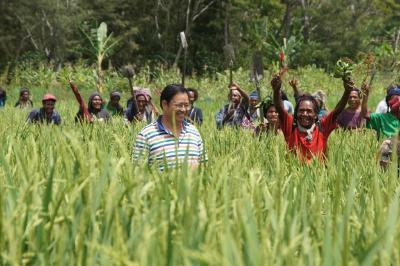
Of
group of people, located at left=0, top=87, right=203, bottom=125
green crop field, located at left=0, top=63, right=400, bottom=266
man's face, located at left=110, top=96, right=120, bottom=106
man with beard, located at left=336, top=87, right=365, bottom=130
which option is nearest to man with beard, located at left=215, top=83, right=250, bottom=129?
group of people, located at left=0, top=87, right=203, bottom=125

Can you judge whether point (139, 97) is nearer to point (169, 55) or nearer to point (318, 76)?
point (318, 76)

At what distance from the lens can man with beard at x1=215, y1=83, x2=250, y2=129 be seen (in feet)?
20.1

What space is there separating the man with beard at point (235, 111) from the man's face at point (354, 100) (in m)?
0.89

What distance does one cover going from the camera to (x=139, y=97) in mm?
6500

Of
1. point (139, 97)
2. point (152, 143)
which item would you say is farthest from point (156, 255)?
point (139, 97)

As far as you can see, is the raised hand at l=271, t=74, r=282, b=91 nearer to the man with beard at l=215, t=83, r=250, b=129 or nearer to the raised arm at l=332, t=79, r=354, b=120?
the raised arm at l=332, t=79, r=354, b=120

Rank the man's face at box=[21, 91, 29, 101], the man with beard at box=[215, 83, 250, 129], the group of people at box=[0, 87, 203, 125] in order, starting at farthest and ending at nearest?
1. the man's face at box=[21, 91, 29, 101]
2. the group of people at box=[0, 87, 203, 125]
3. the man with beard at box=[215, 83, 250, 129]

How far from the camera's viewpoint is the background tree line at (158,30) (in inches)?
1022

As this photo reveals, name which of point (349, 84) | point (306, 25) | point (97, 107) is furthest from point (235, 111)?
point (306, 25)

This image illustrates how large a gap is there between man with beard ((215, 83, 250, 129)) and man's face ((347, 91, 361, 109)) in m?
0.89

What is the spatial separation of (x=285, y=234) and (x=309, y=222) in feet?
0.58

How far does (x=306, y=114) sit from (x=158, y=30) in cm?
2464

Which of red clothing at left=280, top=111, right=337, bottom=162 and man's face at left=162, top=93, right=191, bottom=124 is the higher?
man's face at left=162, top=93, right=191, bottom=124

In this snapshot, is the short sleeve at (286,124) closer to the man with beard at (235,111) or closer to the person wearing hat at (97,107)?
the man with beard at (235,111)
